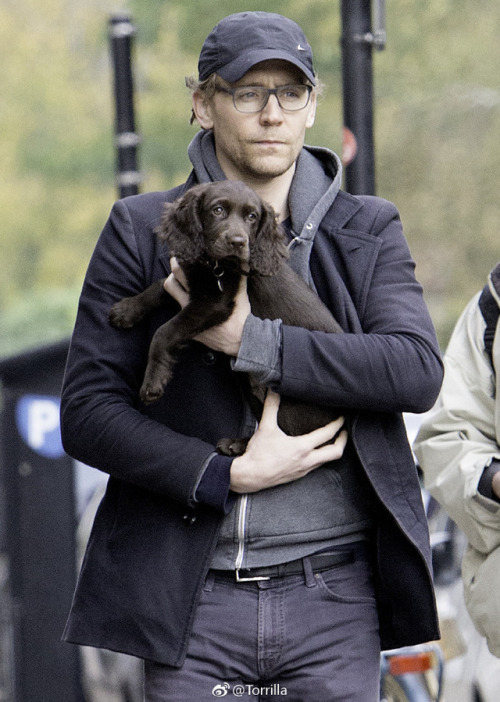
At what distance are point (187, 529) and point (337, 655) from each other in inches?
19.3

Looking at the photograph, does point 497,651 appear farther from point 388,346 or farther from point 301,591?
point 388,346

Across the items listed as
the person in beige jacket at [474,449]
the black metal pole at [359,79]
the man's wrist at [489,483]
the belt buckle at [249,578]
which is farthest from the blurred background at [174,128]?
the belt buckle at [249,578]

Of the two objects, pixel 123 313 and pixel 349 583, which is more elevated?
pixel 123 313

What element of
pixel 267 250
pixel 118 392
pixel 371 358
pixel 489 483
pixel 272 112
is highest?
pixel 272 112

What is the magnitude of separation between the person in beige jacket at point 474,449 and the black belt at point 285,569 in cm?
68

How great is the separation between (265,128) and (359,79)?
210 cm

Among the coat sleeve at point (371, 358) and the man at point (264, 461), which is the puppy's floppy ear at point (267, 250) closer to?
the man at point (264, 461)

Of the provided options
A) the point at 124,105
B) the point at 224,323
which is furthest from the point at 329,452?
the point at 124,105

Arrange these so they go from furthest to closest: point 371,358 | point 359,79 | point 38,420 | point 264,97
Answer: point 38,420 → point 359,79 → point 264,97 → point 371,358

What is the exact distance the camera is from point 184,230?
300 centimetres

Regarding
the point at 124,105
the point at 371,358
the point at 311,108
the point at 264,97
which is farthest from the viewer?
the point at 124,105

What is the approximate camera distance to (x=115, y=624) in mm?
2842

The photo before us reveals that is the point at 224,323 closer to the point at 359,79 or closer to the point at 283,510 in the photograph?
the point at 283,510

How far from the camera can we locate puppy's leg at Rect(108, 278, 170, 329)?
9.78 ft
